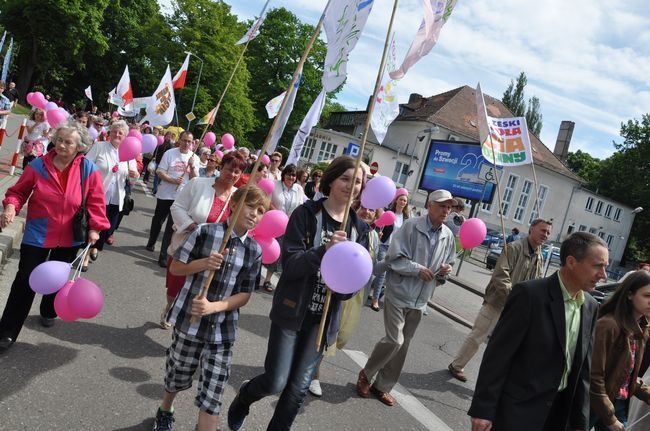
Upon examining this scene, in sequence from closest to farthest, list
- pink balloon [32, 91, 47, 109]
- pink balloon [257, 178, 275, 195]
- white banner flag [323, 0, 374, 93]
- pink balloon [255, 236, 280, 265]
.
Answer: white banner flag [323, 0, 374, 93], pink balloon [255, 236, 280, 265], pink balloon [257, 178, 275, 195], pink balloon [32, 91, 47, 109]

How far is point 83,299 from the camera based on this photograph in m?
3.58

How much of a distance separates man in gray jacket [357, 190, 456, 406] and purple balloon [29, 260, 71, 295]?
270cm

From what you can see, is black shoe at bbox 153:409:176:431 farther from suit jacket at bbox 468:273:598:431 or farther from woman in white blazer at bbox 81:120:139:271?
woman in white blazer at bbox 81:120:139:271

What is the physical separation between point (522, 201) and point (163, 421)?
47768 mm

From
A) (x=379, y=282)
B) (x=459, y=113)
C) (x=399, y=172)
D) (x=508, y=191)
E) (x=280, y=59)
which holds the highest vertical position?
(x=280, y=59)

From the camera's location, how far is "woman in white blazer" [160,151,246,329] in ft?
15.5

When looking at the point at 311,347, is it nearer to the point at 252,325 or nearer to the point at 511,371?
the point at 511,371

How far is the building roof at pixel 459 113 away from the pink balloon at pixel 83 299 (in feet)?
134

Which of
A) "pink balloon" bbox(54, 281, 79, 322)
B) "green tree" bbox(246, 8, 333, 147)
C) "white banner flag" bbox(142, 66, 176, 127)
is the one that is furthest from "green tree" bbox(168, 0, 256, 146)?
"pink balloon" bbox(54, 281, 79, 322)

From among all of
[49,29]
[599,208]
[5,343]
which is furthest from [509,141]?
[599,208]

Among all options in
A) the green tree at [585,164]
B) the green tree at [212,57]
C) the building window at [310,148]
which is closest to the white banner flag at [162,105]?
the green tree at [212,57]

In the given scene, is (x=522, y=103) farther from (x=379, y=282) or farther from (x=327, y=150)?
(x=379, y=282)

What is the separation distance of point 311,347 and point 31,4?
45.9m

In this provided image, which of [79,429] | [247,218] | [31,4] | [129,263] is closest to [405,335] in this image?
[247,218]
